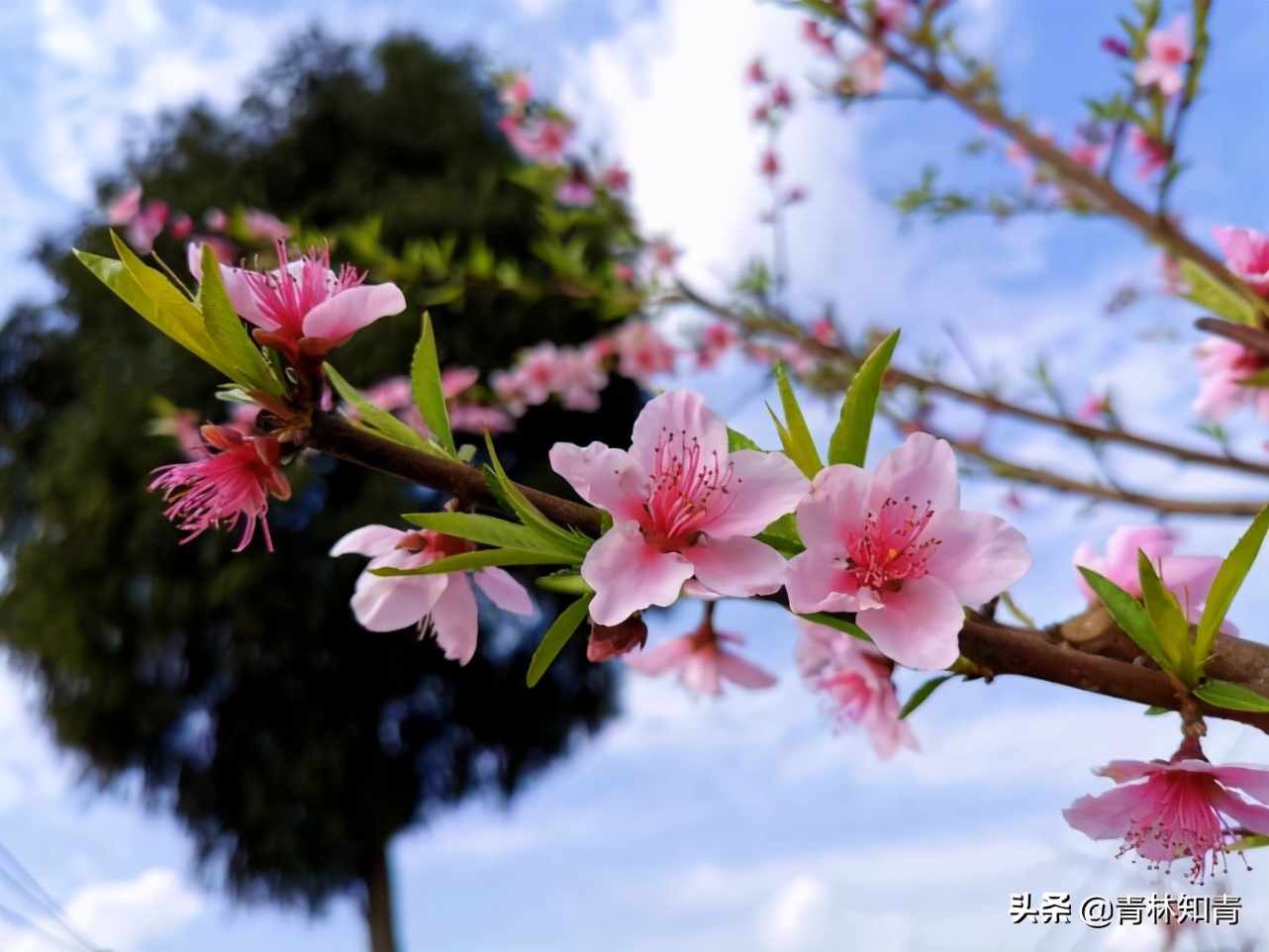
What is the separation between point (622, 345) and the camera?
8.79 feet

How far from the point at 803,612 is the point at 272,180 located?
5404 millimetres

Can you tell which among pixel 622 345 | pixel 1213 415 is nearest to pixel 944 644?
pixel 1213 415

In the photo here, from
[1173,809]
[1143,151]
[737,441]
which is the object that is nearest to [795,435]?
[737,441]

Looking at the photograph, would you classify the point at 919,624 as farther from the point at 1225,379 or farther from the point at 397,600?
the point at 1225,379

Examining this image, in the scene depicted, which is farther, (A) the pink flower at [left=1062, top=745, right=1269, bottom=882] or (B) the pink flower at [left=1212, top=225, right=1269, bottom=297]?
(B) the pink flower at [left=1212, top=225, right=1269, bottom=297]

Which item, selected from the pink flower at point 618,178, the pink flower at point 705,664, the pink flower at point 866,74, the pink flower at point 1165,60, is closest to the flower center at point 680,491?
the pink flower at point 705,664

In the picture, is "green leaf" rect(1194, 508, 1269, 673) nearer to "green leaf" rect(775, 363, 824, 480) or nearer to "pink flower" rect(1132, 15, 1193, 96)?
"green leaf" rect(775, 363, 824, 480)

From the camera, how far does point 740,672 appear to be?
60 cm

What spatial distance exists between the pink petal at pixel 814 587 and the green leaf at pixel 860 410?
5 centimetres

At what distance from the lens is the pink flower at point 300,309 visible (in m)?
0.39

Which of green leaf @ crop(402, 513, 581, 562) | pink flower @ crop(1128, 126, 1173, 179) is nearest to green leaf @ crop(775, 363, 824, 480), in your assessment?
green leaf @ crop(402, 513, 581, 562)

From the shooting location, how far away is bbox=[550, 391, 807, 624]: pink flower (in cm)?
33

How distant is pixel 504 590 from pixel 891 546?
0.58ft

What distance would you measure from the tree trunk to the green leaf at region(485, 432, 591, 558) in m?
5.00
